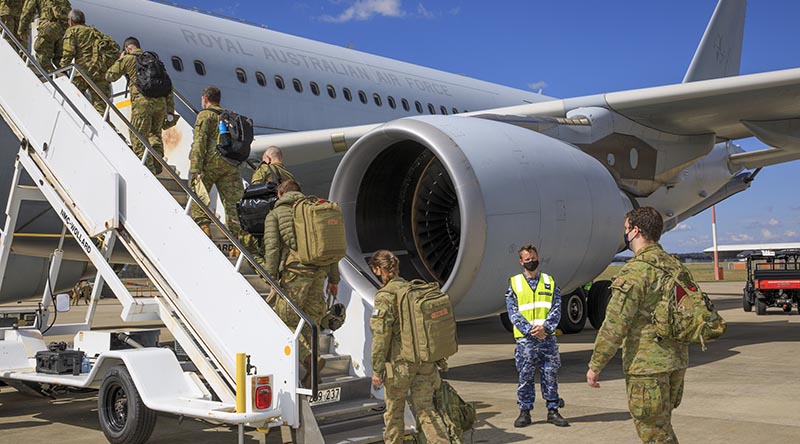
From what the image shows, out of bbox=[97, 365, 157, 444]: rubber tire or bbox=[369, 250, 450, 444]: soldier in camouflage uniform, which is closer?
bbox=[369, 250, 450, 444]: soldier in camouflage uniform

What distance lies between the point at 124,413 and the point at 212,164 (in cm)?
200

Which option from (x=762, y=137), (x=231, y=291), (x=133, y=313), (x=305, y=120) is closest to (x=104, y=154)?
(x=133, y=313)

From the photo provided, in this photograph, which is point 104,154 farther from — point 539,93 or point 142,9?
point 539,93

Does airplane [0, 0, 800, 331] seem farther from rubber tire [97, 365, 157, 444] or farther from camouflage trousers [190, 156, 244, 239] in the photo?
rubber tire [97, 365, 157, 444]

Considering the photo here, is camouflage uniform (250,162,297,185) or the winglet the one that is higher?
the winglet

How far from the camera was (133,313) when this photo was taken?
212 inches

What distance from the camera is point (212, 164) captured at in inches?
243

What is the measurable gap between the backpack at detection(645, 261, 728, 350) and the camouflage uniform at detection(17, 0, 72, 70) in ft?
19.1

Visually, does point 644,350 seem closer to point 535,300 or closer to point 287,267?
point 535,300

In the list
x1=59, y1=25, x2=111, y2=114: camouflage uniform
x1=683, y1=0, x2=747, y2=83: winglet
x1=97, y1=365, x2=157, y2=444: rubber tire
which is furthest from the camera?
x1=683, y1=0, x2=747, y2=83: winglet

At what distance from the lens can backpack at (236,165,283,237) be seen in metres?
5.35

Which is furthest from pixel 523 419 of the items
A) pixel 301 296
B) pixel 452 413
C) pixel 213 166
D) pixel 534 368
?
pixel 213 166

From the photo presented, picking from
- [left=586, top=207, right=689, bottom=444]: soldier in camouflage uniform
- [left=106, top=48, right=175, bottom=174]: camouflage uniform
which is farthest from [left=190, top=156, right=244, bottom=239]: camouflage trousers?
[left=586, top=207, right=689, bottom=444]: soldier in camouflage uniform

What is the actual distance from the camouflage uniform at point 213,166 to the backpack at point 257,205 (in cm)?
75
